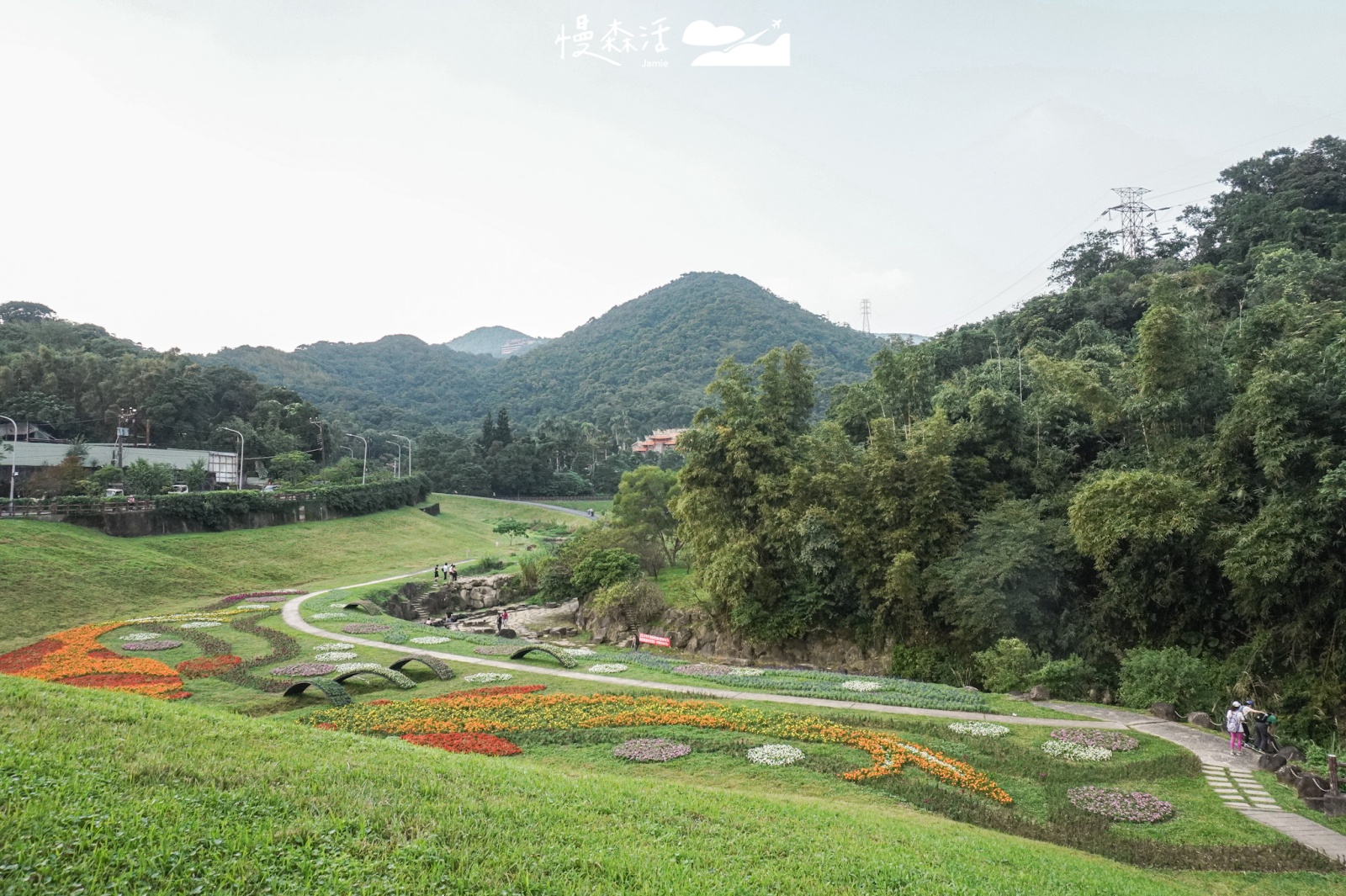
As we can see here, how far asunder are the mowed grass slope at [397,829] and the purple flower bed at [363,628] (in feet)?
52.3

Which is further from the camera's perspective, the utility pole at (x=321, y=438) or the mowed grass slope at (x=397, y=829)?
the utility pole at (x=321, y=438)

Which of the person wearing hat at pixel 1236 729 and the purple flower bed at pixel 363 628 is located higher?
the person wearing hat at pixel 1236 729

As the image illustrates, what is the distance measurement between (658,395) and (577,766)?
407ft

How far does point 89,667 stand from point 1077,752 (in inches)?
953

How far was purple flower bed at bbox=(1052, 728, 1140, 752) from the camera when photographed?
1495cm

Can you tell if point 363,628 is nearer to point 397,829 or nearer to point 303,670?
point 303,670

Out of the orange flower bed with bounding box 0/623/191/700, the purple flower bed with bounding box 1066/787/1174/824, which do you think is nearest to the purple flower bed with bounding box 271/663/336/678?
the orange flower bed with bounding box 0/623/191/700

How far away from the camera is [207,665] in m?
20.2

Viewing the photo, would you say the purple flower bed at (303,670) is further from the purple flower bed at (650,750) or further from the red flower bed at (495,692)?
the purple flower bed at (650,750)

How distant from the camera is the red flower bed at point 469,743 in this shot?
1308 cm

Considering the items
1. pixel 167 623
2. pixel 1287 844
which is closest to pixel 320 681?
pixel 167 623

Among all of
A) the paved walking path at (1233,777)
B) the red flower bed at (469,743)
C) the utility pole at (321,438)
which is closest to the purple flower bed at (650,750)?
the red flower bed at (469,743)

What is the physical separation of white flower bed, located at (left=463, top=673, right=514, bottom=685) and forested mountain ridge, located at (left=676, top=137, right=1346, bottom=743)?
36.1ft

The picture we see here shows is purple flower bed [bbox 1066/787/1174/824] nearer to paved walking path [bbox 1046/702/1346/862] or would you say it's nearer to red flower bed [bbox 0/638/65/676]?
paved walking path [bbox 1046/702/1346/862]
